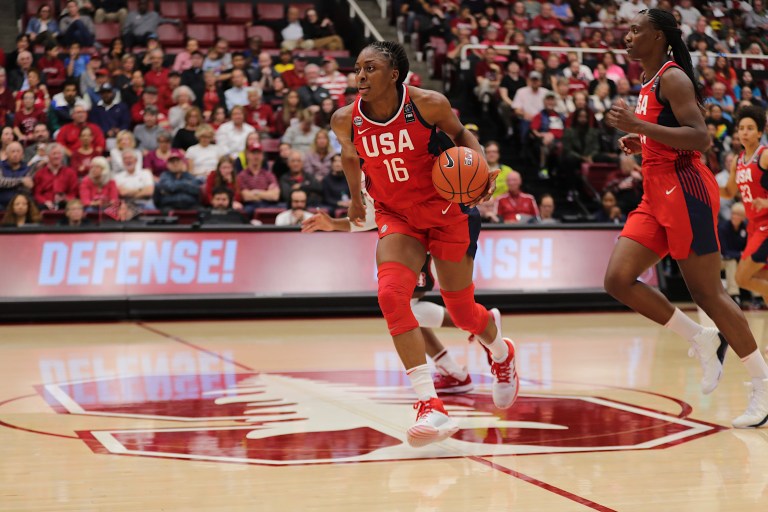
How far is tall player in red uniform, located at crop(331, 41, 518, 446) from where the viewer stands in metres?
5.18

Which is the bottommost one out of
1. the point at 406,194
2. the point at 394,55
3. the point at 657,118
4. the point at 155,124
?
the point at 155,124

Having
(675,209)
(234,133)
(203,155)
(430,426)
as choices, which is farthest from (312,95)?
(430,426)

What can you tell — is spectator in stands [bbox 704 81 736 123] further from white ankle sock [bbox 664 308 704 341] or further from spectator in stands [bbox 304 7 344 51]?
white ankle sock [bbox 664 308 704 341]

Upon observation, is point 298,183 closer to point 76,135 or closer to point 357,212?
point 76,135

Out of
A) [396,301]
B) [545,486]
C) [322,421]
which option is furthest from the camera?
[322,421]

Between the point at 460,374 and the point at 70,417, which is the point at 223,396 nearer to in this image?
the point at 70,417

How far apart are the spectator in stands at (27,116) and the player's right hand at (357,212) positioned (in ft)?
31.1

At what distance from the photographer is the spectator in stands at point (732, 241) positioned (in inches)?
564

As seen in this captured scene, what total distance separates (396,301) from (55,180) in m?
8.70

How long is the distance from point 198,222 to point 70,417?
651 cm

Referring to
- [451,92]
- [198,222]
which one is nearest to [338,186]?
[198,222]

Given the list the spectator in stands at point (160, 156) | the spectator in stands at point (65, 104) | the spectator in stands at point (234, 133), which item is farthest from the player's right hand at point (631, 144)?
the spectator in stands at point (65, 104)

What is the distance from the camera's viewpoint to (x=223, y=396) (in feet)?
22.2

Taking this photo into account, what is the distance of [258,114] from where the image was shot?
15.4m
